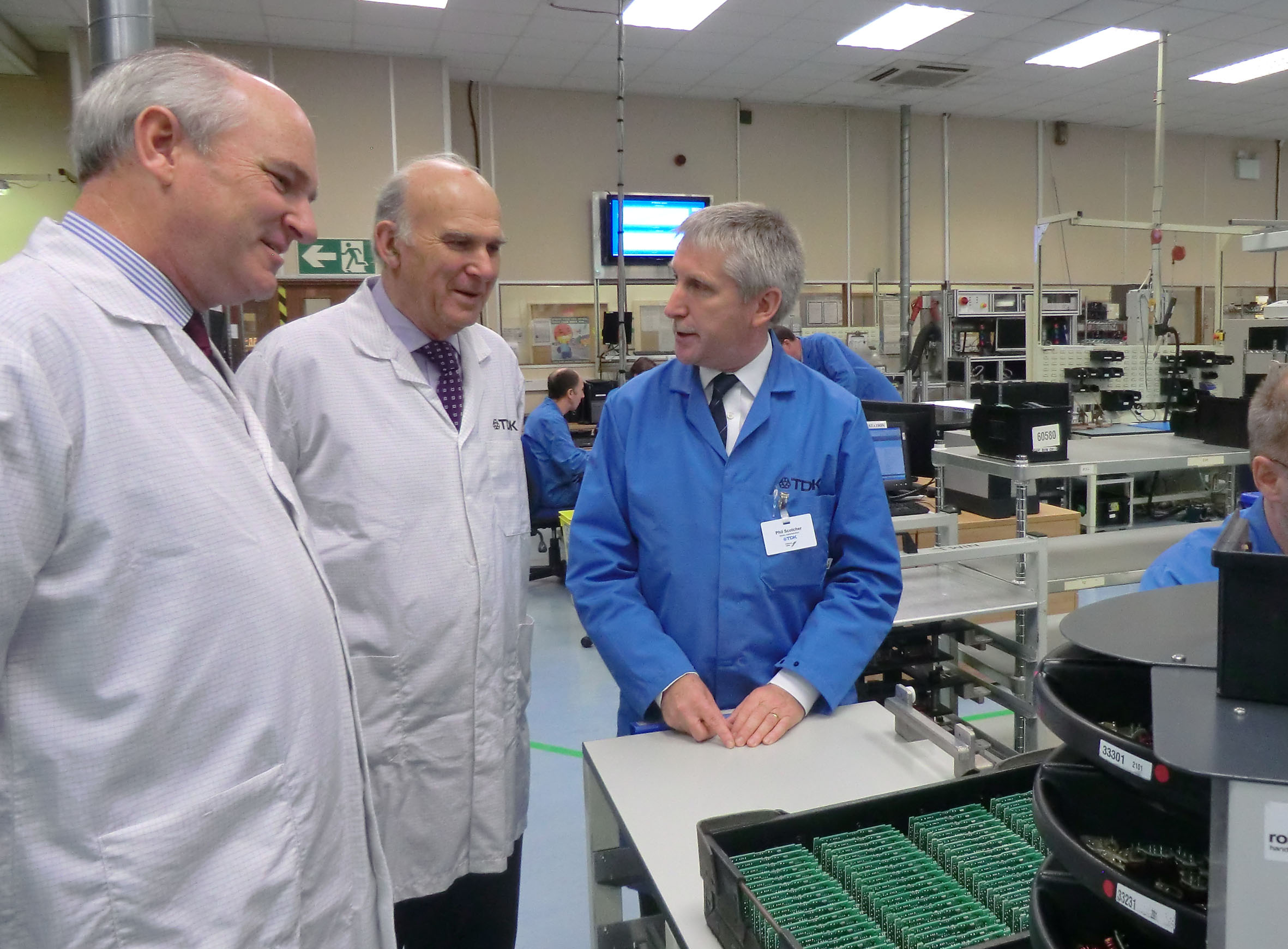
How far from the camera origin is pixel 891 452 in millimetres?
3148

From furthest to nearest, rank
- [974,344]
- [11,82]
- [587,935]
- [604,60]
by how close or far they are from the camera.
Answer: [974,344], [604,60], [11,82], [587,935]

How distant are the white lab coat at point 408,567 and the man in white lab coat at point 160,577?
0.37 m

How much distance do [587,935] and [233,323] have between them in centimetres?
498

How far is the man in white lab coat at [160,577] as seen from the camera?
75 cm

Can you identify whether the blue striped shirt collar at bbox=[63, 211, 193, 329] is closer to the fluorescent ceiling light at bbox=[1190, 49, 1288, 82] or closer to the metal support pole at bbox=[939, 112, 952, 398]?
the metal support pole at bbox=[939, 112, 952, 398]

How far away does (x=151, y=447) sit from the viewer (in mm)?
800

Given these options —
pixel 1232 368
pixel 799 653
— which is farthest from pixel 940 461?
pixel 1232 368

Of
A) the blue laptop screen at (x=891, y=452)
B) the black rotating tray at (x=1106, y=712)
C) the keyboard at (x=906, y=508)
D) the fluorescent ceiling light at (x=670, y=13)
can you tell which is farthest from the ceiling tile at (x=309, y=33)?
the black rotating tray at (x=1106, y=712)

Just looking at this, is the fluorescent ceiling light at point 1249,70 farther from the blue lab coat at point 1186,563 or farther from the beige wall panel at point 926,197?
the blue lab coat at point 1186,563

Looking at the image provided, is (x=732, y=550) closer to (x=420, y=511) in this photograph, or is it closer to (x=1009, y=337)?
(x=420, y=511)

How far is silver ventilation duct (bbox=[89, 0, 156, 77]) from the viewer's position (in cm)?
166

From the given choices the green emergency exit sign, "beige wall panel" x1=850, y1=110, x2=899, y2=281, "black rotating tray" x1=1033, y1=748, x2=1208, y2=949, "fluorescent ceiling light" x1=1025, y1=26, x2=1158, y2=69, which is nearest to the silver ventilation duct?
"black rotating tray" x1=1033, y1=748, x2=1208, y2=949

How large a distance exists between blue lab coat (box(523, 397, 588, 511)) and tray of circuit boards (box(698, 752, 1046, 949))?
3.64 m

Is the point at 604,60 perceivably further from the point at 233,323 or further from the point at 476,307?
the point at 476,307
